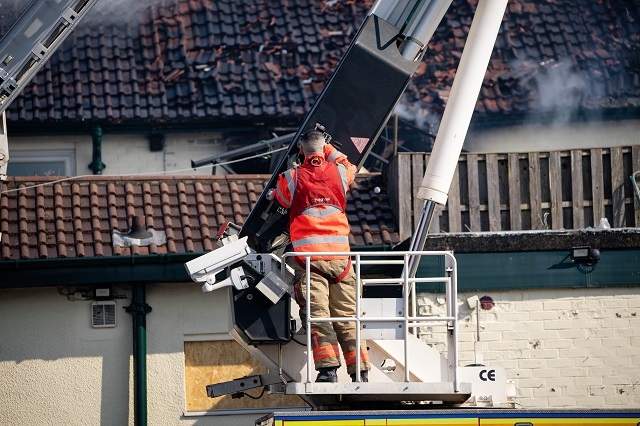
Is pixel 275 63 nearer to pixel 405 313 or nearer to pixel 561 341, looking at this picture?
pixel 561 341

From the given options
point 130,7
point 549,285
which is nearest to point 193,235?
point 549,285

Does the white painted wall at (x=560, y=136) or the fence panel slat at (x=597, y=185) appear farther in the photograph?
the white painted wall at (x=560, y=136)

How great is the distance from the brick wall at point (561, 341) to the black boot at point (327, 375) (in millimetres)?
4685

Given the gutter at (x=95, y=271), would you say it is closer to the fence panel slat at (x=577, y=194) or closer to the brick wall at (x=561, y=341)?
the brick wall at (x=561, y=341)

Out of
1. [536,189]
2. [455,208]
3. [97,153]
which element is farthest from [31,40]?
[97,153]

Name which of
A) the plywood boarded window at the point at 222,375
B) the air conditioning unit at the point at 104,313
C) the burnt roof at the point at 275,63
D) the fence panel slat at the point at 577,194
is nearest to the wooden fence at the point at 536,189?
the fence panel slat at the point at 577,194

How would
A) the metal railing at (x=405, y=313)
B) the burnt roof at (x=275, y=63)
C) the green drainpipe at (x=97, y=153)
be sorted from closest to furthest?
the metal railing at (x=405, y=313) → the green drainpipe at (x=97, y=153) → the burnt roof at (x=275, y=63)

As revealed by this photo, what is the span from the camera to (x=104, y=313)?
558 inches

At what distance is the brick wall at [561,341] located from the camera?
44.3 feet

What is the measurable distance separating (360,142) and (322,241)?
1253 mm

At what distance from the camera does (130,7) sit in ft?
67.1

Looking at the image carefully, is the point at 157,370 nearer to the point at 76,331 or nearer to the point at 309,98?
the point at 76,331

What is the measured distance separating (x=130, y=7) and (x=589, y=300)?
10711mm

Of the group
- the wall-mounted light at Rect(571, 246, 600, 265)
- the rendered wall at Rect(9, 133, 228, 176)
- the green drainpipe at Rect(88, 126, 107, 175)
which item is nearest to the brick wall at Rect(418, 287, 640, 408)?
the wall-mounted light at Rect(571, 246, 600, 265)
